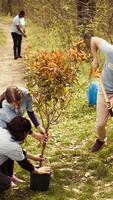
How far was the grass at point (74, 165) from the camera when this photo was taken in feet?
21.7

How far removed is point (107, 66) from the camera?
712 centimetres

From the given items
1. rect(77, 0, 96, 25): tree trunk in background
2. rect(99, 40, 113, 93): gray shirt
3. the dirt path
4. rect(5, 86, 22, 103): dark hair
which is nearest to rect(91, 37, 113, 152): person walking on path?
rect(99, 40, 113, 93): gray shirt

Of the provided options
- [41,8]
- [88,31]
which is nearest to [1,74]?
[88,31]

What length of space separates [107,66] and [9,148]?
6.41 ft

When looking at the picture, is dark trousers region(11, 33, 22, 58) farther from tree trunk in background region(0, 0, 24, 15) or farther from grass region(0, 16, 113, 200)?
tree trunk in background region(0, 0, 24, 15)

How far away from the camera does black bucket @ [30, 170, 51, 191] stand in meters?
6.48

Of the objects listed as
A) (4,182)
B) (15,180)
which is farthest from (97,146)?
(4,182)

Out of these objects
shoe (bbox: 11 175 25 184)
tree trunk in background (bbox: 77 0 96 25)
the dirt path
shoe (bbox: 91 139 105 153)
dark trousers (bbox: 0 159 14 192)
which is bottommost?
the dirt path

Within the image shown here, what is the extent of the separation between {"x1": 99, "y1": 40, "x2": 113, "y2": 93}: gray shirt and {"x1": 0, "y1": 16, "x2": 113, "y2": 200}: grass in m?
1.18

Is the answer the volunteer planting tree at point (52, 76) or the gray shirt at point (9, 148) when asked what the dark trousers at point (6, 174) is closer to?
the gray shirt at point (9, 148)

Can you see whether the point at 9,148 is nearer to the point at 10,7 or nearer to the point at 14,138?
the point at 14,138

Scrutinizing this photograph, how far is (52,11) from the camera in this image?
64.8 feet

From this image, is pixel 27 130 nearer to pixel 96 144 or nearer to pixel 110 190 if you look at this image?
pixel 110 190

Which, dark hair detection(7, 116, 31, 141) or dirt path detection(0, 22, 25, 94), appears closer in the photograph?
dark hair detection(7, 116, 31, 141)
